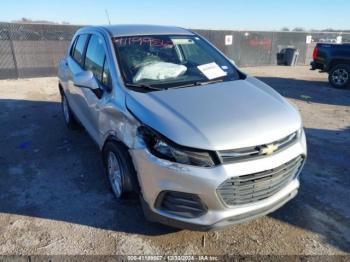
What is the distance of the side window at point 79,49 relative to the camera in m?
4.92

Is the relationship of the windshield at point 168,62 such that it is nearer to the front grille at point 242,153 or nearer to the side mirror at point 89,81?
the side mirror at point 89,81

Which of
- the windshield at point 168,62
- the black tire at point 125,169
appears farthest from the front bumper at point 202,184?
the windshield at point 168,62

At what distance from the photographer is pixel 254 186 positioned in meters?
2.69

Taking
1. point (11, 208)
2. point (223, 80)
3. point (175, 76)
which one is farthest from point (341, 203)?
point (11, 208)

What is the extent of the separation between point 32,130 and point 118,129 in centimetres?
360

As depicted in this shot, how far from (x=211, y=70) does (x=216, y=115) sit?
1157 mm

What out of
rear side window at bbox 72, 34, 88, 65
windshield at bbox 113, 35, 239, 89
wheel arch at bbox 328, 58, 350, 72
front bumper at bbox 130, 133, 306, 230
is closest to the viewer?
front bumper at bbox 130, 133, 306, 230

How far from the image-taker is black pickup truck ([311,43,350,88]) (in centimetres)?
1043

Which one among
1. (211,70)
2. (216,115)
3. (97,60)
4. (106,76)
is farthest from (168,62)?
(216,115)

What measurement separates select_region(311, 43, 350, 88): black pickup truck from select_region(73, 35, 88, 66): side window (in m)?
8.36

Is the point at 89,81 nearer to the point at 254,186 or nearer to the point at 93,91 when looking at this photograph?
the point at 93,91

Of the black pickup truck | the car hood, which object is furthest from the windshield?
the black pickup truck

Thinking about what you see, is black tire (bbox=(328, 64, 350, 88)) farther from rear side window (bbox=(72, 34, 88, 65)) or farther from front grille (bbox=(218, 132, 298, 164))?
front grille (bbox=(218, 132, 298, 164))

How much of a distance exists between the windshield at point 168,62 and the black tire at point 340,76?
781 cm
